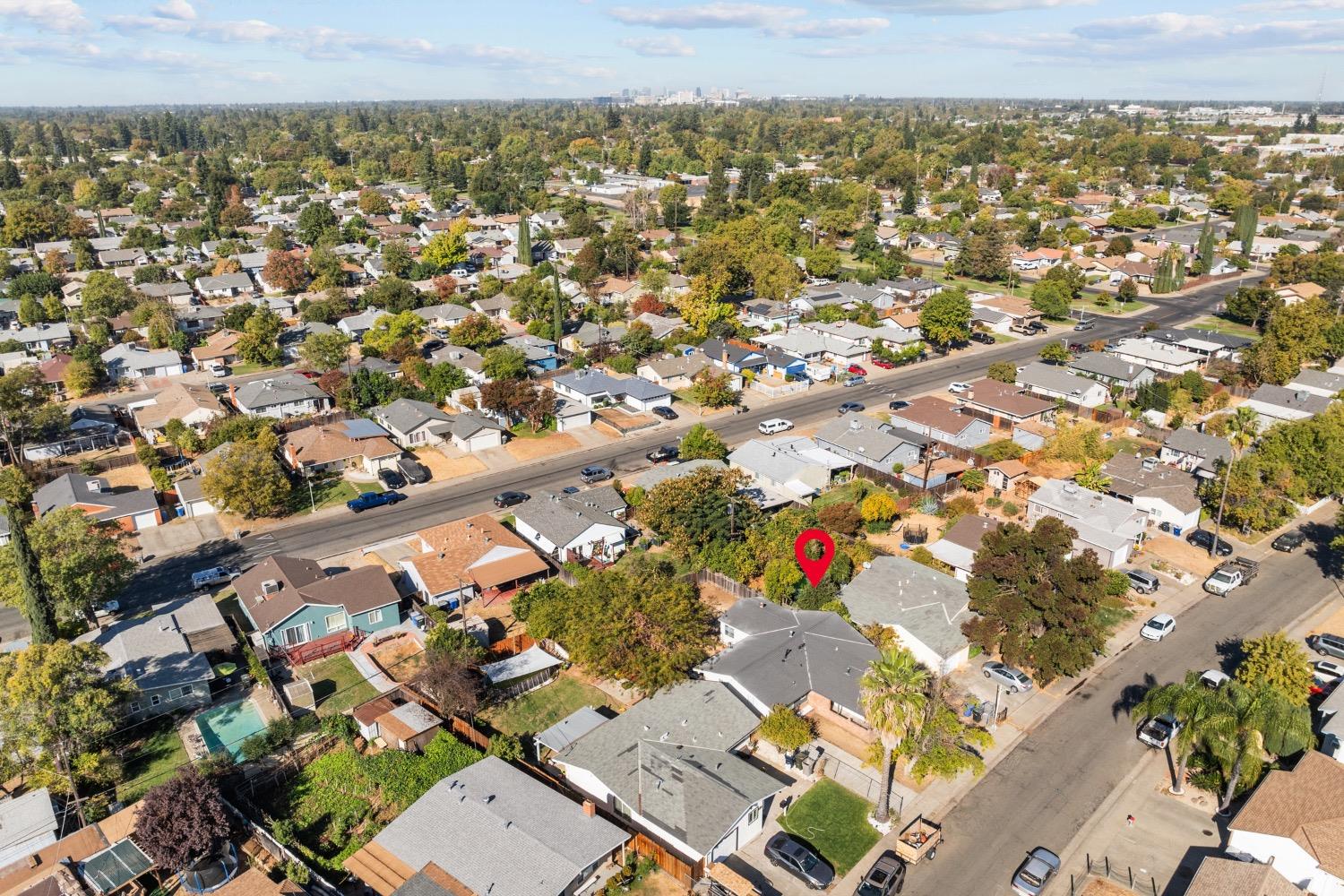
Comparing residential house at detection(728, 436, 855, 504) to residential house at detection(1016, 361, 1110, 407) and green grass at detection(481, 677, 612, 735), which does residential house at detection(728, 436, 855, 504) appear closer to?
green grass at detection(481, 677, 612, 735)

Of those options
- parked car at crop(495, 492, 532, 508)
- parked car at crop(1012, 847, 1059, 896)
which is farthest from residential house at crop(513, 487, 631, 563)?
parked car at crop(1012, 847, 1059, 896)

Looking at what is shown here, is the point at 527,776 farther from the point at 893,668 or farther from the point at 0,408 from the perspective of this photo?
the point at 0,408

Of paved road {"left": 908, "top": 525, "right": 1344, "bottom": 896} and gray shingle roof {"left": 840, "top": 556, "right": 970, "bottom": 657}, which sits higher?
gray shingle roof {"left": 840, "top": 556, "right": 970, "bottom": 657}

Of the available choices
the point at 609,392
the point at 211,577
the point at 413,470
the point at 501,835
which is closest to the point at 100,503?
the point at 211,577

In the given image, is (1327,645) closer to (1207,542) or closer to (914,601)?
(1207,542)

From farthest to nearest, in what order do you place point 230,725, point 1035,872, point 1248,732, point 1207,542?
point 1207,542 < point 230,725 < point 1248,732 < point 1035,872

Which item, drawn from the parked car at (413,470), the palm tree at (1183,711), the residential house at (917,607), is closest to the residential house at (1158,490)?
the residential house at (917,607)
